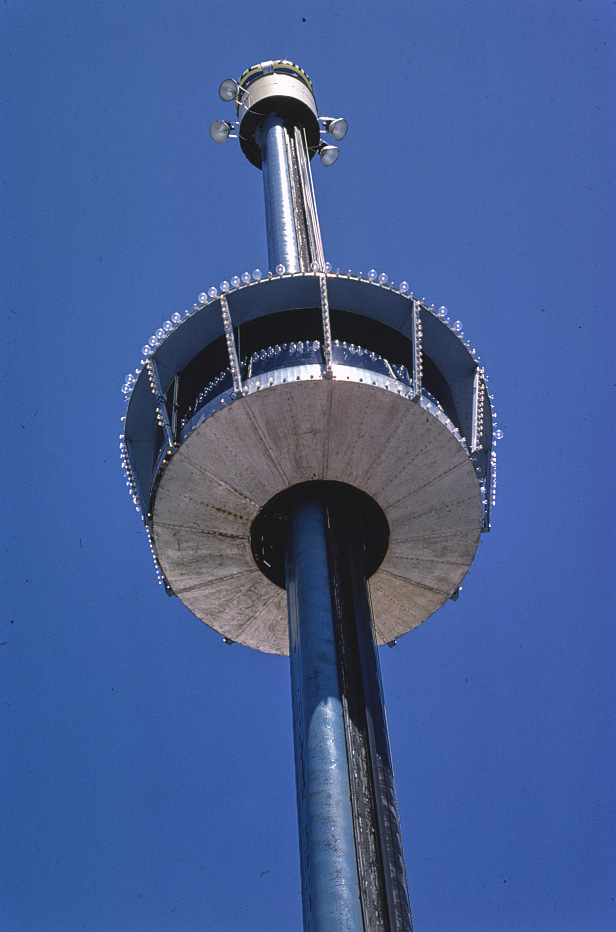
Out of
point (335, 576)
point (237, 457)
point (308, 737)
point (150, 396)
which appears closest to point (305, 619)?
point (335, 576)

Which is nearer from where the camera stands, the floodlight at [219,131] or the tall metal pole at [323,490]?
the tall metal pole at [323,490]

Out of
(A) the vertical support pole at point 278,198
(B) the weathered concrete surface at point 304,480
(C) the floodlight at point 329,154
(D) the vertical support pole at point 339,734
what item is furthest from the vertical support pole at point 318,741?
(C) the floodlight at point 329,154

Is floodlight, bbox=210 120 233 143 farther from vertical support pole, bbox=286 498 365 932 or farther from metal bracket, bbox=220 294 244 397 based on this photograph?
vertical support pole, bbox=286 498 365 932

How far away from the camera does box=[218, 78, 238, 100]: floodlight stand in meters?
31.8

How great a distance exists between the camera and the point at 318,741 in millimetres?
17094

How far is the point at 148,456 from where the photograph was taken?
75.4 ft

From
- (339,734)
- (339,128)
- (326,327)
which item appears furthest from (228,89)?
(339,734)

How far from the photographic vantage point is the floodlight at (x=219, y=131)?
110ft

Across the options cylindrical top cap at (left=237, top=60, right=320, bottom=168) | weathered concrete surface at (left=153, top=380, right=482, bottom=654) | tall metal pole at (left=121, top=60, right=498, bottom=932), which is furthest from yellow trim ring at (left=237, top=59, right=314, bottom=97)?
weathered concrete surface at (left=153, top=380, right=482, bottom=654)

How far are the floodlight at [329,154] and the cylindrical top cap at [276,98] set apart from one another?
0.55m

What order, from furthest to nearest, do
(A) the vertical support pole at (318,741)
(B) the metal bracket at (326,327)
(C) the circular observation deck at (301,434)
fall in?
(C) the circular observation deck at (301,434), (B) the metal bracket at (326,327), (A) the vertical support pole at (318,741)

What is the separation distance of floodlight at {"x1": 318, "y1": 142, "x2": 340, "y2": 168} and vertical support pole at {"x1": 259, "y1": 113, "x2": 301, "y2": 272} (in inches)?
80.7

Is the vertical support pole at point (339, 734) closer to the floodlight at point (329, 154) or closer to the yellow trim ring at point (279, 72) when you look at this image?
the floodlight at point (329, 154)

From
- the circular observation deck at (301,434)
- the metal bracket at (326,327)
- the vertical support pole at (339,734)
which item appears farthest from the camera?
the circular observation deck at (301,434)
